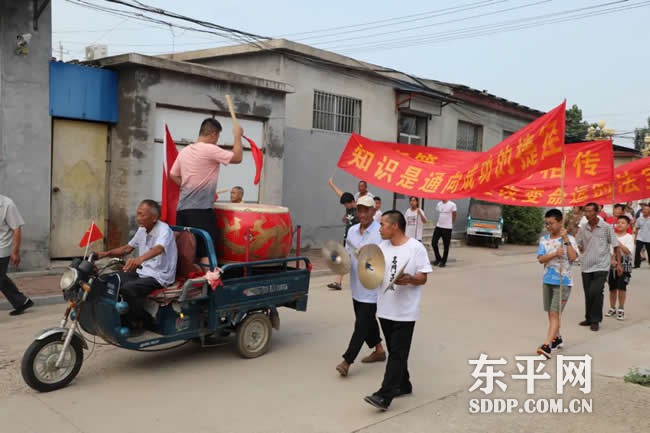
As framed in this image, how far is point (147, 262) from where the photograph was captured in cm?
569

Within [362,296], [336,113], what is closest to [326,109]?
[336,113]

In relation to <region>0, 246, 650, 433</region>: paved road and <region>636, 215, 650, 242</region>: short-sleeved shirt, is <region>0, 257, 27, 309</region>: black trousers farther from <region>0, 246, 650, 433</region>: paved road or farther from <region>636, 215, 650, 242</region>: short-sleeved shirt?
<region>636, 215, 650, 242</region>: short-sleeved shirt

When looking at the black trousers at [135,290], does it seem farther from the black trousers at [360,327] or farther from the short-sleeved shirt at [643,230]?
the short-sleeved shirt at [643,230]

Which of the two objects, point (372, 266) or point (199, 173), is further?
point (199, 173)

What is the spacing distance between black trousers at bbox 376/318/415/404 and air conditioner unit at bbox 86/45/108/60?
9674 millimetres

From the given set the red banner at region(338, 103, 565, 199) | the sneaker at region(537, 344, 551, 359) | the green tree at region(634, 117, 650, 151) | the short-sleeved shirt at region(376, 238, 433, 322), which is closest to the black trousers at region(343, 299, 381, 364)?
the short-sleeved shirt at region(376, 238, 433, 322)

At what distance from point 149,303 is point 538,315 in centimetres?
614

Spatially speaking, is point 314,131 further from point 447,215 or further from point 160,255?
point 160,255

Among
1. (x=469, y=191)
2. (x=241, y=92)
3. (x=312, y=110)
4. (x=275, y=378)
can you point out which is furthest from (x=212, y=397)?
(x=312, y=110)

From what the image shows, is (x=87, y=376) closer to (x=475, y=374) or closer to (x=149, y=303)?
(x=149, y=303)

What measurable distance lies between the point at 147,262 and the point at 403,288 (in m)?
2.51

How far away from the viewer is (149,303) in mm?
5539

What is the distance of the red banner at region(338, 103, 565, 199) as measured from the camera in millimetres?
7051

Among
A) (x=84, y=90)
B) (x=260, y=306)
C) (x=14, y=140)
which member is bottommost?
(x=260, y=306)
